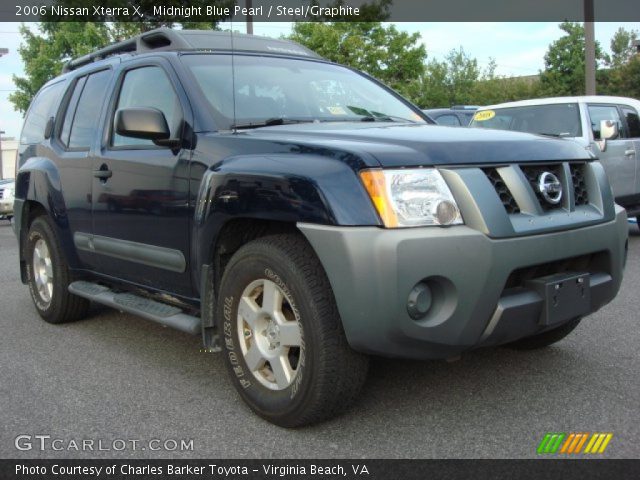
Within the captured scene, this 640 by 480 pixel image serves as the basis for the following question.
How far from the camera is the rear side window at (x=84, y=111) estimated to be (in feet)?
14.6

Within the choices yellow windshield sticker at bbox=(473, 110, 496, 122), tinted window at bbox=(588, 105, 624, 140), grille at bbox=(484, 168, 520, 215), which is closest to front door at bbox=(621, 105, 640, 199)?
tinted window at bbox=(588, 105, 624, 140)

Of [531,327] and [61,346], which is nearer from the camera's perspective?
[531,327]

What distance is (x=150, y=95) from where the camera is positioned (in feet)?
12.9

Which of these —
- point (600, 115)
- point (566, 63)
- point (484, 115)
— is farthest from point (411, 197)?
point (566, 63)

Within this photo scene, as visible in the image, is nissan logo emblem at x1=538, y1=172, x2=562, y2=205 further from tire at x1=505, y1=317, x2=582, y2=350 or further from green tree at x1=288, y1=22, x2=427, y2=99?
green tree at x1=288, y1=22, x2=427, y2=99

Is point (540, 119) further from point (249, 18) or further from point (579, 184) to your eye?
point (579, 184)

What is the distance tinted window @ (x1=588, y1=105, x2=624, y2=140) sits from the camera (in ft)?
27.3

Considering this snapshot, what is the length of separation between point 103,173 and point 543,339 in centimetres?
279

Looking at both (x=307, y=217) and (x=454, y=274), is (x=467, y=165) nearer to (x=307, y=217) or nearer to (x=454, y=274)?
(x=454, y=274)

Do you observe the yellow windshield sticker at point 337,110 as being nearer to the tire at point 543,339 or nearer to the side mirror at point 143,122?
the side mirror at point 143,122

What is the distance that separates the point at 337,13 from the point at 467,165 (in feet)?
67.9

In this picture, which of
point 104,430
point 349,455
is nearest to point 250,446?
point 349,455

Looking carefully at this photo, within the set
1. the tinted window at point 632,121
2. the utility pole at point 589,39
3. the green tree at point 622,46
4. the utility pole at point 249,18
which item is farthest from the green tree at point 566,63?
the tinted window at point 632,121

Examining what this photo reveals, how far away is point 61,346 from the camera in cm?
446
